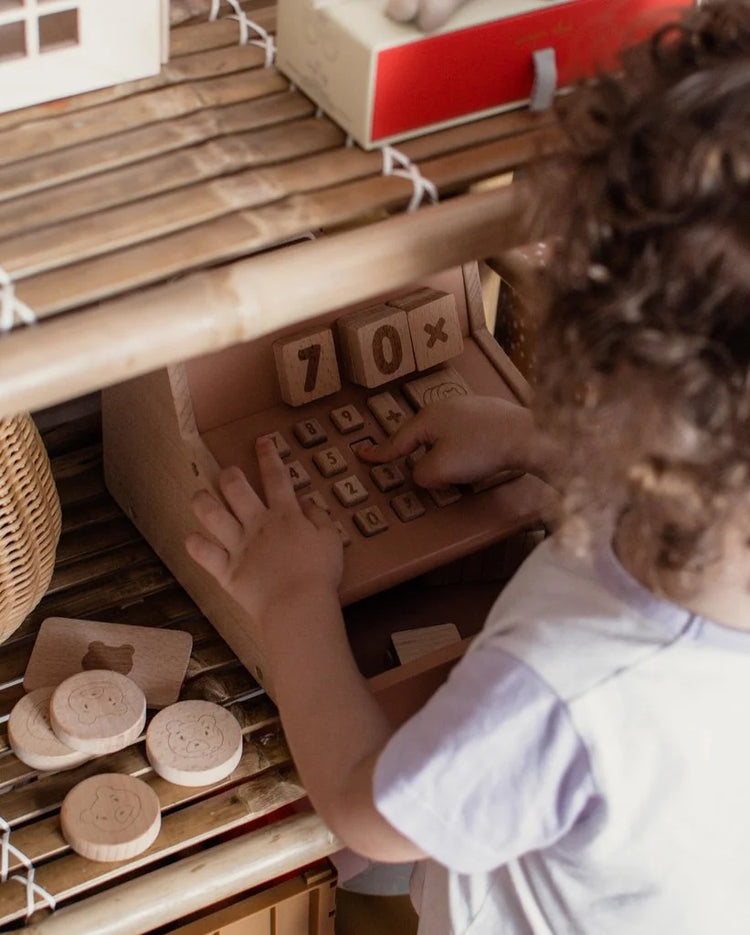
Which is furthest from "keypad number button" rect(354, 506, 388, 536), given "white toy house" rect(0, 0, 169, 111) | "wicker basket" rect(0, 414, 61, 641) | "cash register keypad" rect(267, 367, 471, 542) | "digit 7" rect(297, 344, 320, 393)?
"white toy house" rect(0, 0, 169, 111)

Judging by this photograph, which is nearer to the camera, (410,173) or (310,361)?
(410,173)

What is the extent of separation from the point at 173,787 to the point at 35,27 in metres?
0.48

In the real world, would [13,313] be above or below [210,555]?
above

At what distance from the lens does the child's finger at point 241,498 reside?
84 cm

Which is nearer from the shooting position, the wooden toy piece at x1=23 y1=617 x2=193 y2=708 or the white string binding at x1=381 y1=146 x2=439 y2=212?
the white string binding at x1=381 y1=146 x2=439 y2=212

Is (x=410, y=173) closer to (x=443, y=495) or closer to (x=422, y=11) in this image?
(x=422, y=11)

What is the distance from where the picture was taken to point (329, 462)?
90 centimetres

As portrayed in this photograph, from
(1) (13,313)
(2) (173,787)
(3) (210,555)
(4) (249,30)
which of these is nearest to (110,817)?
(2) (173,787)

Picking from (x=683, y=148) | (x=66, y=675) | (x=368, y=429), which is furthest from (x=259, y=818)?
(x=683, y=148)

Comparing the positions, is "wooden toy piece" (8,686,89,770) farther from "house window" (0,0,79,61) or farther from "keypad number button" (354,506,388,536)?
"house window" (0,0,79,61)

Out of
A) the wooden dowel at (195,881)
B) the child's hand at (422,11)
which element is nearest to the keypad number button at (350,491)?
the wooden dowel at (195,881)

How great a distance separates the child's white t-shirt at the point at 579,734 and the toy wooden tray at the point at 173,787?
0.17m

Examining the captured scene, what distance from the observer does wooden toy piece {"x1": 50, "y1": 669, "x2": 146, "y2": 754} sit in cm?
86

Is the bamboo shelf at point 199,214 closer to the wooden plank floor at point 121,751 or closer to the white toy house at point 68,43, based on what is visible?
the white toy house at point 68,43
